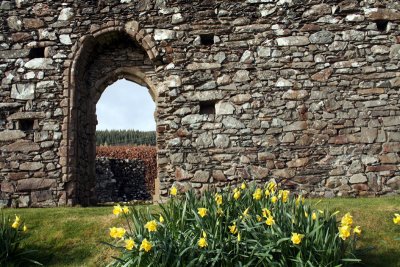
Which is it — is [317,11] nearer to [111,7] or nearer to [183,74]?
[183,74]

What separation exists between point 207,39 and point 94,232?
4.93 m

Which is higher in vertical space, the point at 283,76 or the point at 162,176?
the point at 283,76

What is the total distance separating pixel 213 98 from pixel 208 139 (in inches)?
34.8

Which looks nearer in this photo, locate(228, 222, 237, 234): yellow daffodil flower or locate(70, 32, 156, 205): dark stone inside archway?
locate(228, 222, 237, 234): yellow daffodil flower

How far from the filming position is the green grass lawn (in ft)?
18.8

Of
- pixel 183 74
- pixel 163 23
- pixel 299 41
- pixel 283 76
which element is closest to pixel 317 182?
pixel 283 76

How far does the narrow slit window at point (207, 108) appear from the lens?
364 inches

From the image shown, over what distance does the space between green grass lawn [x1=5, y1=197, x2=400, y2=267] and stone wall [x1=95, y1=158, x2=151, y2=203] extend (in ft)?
33.8

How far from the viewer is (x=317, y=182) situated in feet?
29.1

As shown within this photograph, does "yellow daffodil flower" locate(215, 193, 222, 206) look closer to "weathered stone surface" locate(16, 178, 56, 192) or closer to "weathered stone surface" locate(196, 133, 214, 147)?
"weathered stone surface" locate(196, 133, 214, 147)

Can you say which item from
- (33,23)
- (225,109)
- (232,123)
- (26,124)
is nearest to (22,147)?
(26,124)

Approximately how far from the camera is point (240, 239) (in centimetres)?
474

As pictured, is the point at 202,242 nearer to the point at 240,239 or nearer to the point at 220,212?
the point at 240,239

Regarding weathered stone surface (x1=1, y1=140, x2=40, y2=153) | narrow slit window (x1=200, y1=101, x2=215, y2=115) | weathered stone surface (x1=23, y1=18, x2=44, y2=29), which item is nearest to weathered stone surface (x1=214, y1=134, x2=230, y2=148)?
narrow slit window (x1=200, y1=101, x2=215, y2=115)
